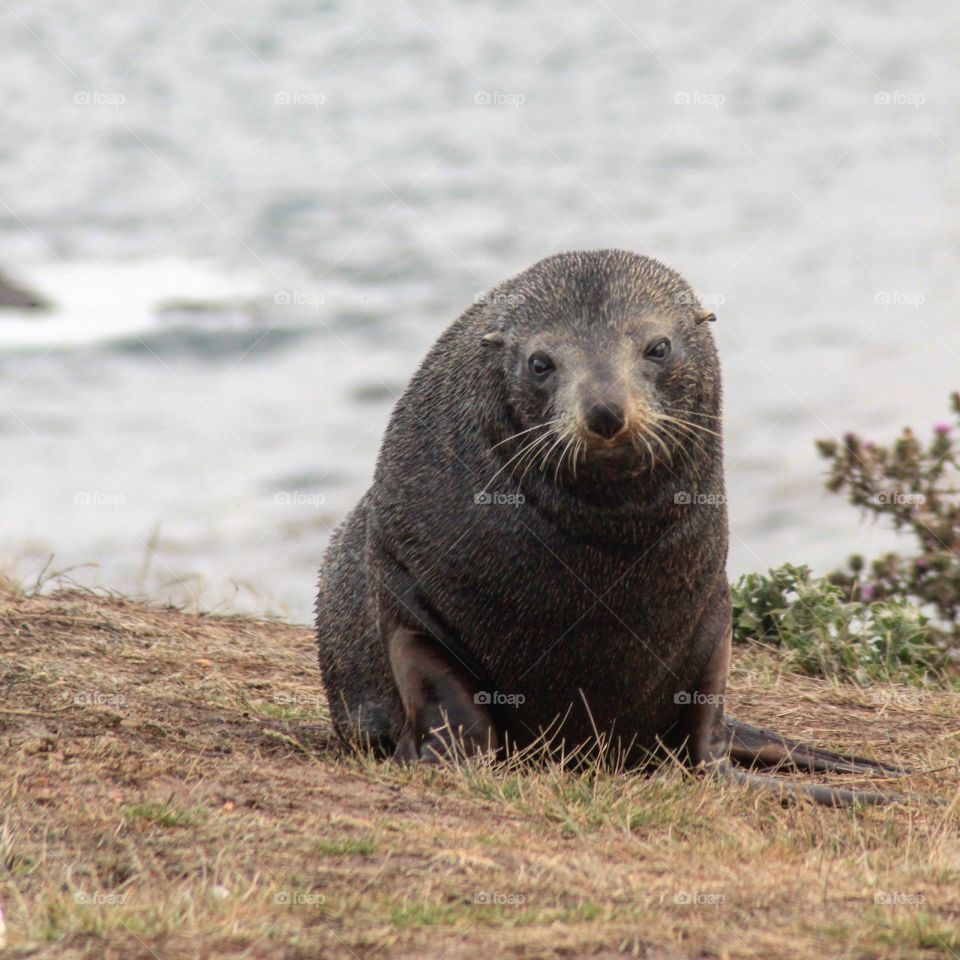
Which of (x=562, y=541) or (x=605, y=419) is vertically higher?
(x=605, y=419)

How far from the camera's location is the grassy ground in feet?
12.3

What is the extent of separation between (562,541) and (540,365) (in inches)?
23.0

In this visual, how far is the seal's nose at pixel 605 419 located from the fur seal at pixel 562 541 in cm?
21

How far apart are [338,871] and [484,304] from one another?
8.18 feet

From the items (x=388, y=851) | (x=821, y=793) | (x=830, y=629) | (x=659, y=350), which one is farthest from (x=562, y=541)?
(x=830, y=629)

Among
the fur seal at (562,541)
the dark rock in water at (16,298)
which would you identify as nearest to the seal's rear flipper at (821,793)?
the fur seal at (562,541)

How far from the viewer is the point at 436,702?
5.68 m

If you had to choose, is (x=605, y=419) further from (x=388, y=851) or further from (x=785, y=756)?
(x=785, y=756)

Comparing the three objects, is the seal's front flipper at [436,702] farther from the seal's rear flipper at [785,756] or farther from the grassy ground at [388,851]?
the seal's rear flipper at [785,756]

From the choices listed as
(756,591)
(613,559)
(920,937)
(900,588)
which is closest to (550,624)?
(613,559)

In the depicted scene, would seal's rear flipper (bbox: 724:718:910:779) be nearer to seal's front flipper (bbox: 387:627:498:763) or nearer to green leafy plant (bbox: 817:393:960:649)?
seal's front flipper (bbox: 387:627:498:763)

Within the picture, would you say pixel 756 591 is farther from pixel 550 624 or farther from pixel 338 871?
pixel 338 871

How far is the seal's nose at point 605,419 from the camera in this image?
5027mm

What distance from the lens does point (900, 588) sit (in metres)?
9.39
